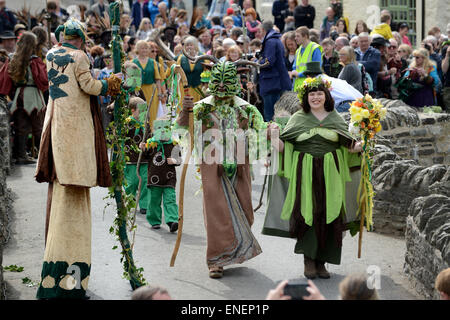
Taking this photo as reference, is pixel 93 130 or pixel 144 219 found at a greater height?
pixel 93 130

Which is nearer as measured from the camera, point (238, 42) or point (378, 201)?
point (378, 201)

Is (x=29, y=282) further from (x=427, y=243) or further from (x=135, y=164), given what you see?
(x=427, y=243)

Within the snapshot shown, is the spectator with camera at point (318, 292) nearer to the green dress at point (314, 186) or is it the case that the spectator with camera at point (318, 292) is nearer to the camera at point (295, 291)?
the camera at point (295, 291)

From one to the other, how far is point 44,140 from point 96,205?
4.34m

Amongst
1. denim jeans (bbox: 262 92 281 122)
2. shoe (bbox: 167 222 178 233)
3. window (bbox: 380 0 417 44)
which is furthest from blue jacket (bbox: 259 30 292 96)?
window (bbox: 380 0 417 44)

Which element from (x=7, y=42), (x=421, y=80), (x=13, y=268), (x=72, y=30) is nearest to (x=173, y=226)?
(x=13, y=268)

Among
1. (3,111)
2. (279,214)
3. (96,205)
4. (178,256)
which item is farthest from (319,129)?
(3,111)

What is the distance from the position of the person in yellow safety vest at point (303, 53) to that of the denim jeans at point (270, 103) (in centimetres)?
42

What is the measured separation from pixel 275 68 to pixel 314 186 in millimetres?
6469

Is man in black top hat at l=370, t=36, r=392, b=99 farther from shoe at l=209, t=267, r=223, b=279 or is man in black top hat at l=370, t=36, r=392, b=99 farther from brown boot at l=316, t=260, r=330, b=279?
shoe at l=209, t=267, r=223, b=279

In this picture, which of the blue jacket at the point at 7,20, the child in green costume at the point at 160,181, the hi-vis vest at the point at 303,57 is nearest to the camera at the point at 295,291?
the child in green costume at the point at 160,181

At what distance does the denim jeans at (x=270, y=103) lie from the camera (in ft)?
47.4

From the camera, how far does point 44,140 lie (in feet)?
23.6
